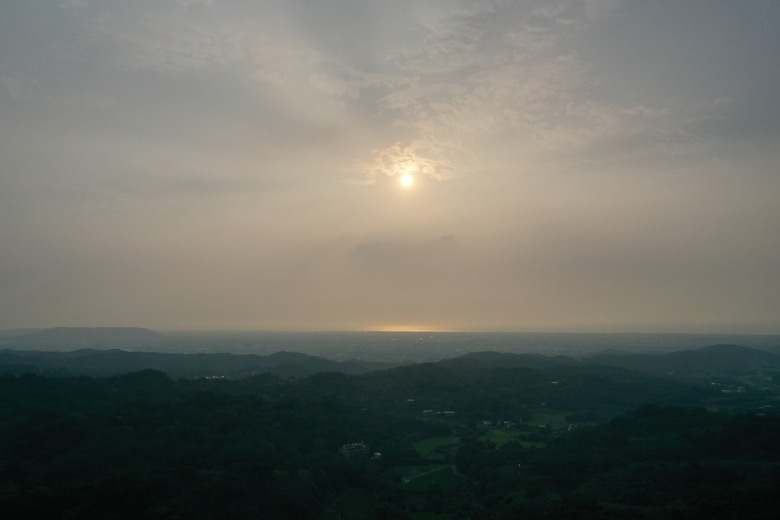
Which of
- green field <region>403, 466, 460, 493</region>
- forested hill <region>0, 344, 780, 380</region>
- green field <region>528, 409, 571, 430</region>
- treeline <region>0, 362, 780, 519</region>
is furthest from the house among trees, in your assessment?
forested hill <region>0, 344, 780, 380</region>

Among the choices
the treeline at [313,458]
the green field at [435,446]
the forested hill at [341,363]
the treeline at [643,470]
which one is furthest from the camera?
the forested hill at [341,363]

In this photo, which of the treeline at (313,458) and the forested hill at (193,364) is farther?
the forested hill at (193,364)

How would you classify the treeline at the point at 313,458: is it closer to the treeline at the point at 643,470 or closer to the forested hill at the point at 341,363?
the treeline at the point at 643,470

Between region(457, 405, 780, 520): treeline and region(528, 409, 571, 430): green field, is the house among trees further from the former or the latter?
region(528, 409, 571, 430): green field

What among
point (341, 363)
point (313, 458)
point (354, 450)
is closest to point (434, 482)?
point (354, 450)

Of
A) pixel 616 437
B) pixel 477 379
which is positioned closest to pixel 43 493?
pixel 616 437

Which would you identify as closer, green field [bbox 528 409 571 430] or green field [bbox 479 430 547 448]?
green field [bbox 479 430 547 448]

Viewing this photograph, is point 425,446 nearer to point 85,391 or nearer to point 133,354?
point 85,391

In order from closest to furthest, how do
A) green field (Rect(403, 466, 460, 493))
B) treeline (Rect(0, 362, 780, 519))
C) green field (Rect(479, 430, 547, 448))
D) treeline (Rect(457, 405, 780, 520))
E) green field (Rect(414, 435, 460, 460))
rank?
treeline (Rect(457, 405, 780, 520)) < treeline (Rect(0, 362, 780, 519)) < green field (Rect(403, 466, 460, 493)) < green field (Rect(414, 435, 460, 460)) < green field (Rect(479, 430, 547, 448))

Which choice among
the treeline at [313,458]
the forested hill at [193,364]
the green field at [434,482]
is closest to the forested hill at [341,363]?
the forested hill at [193,364]

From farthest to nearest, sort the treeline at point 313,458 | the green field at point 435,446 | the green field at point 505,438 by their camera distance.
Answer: the green field at point 505,438 → the green field at point 435,446 → the treeline at point 313,458
